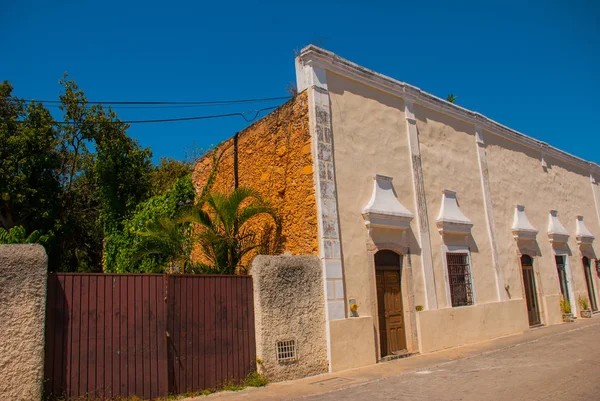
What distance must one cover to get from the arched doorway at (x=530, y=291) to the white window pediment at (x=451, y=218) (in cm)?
372

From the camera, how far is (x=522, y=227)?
15.0 metres

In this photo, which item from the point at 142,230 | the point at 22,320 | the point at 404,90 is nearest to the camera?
the point at 22,320

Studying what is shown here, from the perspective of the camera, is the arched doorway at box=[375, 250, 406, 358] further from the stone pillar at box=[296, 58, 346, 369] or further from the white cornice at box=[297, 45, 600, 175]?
the white cornice at box=[297, 45, 600, 175]

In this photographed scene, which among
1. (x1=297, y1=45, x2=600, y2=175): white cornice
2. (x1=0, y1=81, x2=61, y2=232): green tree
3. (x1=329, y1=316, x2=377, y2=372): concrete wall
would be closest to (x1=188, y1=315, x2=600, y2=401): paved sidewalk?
(x1=329, y1=316, x2=377, y2=372): concrete wall

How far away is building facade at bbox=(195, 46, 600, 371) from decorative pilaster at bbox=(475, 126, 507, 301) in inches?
1.4

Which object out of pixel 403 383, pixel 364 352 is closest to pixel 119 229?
pixel 364 352

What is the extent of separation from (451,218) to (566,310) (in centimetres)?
703

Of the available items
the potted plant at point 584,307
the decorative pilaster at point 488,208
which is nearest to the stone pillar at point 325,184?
the decorative pilaster at point 488,208

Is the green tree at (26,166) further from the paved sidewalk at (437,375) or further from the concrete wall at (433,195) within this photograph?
the paved sidewalk at (437,375)

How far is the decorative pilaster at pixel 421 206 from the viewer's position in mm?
11172

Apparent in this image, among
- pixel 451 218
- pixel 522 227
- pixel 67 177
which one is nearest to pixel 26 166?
pixel 67 177

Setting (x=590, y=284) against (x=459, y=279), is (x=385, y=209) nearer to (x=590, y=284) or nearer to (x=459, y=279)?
(x=459, y=279)

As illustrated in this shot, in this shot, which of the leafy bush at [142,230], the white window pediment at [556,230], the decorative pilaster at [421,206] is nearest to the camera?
the decorative pilaster at [421,206]

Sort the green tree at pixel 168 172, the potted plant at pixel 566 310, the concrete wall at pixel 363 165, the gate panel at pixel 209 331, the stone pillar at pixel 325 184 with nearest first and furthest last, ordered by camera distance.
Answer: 1. the gate panel at pixel 209 331
2. the stone pillar at pixel 325 184
3. the concrete wall at pixel 363 165
4. the potted plant at pixel 566 310
5. the green tree at pixel 168 172
